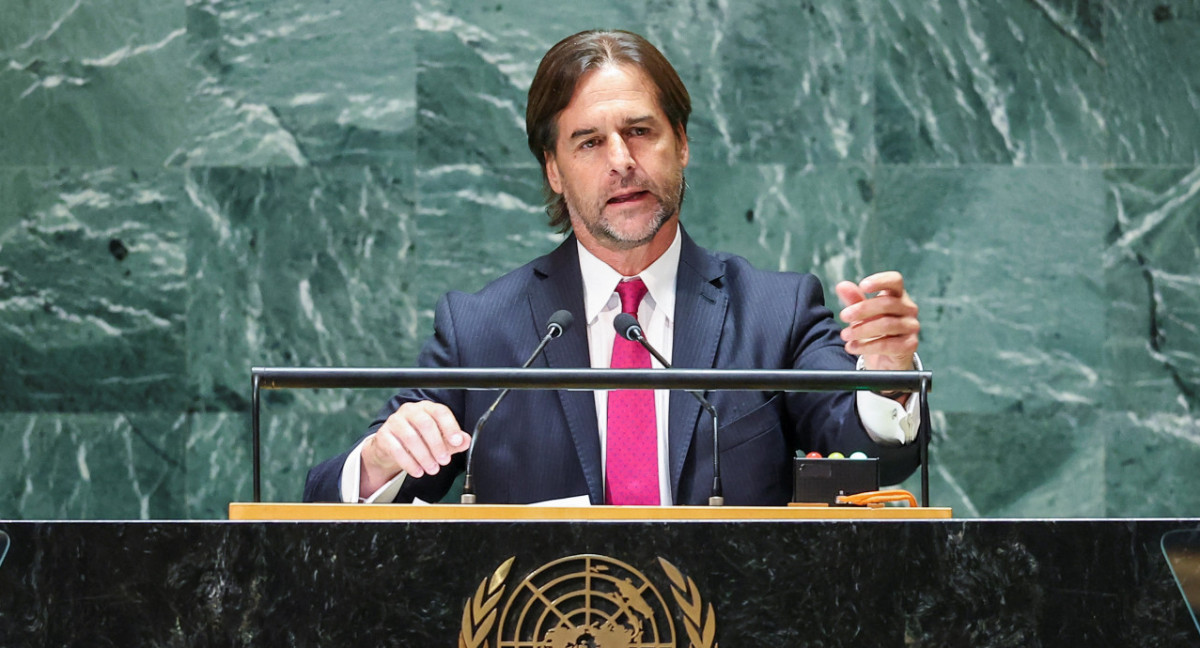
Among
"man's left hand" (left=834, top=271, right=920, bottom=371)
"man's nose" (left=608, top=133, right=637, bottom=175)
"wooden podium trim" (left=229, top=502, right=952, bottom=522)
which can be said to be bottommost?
"wooden podium trim" (left=229, top=502, right=952, bottom=522)

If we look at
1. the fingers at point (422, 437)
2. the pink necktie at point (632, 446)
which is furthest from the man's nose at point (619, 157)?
the fingers at point (422, 437)

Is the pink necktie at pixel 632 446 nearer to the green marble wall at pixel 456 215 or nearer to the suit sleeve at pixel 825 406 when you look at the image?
the suit sleeve at pixel 825 406

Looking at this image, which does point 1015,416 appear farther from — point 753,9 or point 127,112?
point 127,112

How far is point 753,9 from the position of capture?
12.9 ft

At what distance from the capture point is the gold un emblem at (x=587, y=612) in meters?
1.44

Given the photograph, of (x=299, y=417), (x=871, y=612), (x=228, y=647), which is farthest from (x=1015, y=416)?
(x=228, y=647)

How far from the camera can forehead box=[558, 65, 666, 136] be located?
113 inches

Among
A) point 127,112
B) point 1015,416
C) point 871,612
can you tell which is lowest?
point 871,612

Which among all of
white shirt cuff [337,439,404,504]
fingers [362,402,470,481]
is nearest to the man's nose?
white shirt cuff [337,439,404,504]

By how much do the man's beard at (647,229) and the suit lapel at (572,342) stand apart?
10 centimetres

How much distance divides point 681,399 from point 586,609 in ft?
3.99

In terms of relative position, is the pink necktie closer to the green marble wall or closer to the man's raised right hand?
the man's raised right hand

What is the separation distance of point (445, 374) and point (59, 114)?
2.77 metres

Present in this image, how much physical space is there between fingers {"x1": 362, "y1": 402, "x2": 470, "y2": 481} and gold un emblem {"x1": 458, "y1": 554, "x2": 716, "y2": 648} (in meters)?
0.47
